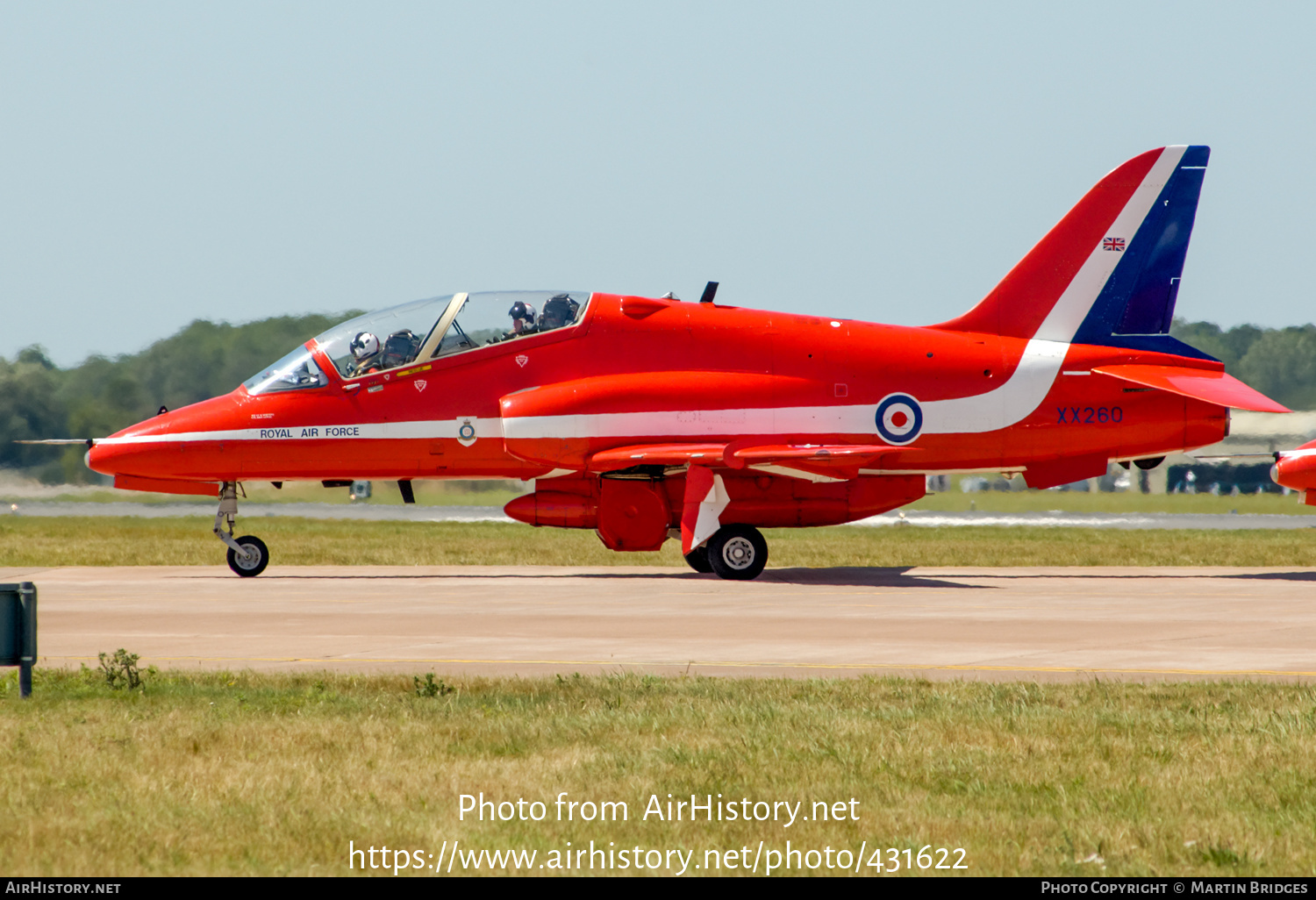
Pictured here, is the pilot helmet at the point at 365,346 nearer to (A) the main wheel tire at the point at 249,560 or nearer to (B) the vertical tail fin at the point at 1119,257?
(A) the main wheel tire at the point at 249,560

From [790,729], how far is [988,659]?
3853mm

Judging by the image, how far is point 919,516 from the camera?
131 ft

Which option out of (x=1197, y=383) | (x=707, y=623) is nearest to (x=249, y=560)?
(x=707, y=623)

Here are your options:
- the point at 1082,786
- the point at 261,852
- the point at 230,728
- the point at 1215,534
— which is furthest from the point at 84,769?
the point at 1215,534

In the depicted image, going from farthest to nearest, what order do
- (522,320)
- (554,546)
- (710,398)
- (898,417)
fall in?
(554,546), (898,417), (522,320), (710,398)

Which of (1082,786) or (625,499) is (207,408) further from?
(1082,786)

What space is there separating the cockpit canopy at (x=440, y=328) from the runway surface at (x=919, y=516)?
1563cm

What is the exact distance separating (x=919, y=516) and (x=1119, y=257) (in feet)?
60.9

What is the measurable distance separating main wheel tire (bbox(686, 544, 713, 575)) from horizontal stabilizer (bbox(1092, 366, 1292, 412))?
645cm

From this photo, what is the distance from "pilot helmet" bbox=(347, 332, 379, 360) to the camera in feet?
69.5

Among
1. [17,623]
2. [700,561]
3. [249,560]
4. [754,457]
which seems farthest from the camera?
[700,561]

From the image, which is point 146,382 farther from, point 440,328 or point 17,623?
point 17,623

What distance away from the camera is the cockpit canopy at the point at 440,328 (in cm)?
2111

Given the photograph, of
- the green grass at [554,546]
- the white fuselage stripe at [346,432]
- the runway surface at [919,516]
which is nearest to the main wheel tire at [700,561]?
the green grass at [554,546]
